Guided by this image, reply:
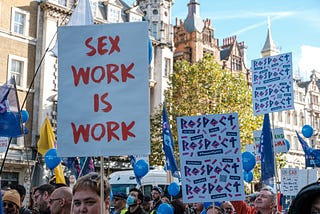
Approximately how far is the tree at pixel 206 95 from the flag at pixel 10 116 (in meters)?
22.9

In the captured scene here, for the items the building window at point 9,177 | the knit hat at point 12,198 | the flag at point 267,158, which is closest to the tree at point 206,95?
the building window at point 9,177

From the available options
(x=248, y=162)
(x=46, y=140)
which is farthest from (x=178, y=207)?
(x=248, y=162)

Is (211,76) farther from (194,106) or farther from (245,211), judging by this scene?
(245,211)

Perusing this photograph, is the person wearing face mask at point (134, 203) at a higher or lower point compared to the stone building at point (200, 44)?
lower

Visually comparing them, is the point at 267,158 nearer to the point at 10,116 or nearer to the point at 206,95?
the point at 10,116

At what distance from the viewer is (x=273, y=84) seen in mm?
10414

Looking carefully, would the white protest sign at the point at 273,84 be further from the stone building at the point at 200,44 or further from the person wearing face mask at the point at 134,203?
the stone building at the point at 200,44

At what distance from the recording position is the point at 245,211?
8117mm

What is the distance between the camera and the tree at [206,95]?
102ft

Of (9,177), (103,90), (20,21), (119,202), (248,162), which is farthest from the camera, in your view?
(20,21)

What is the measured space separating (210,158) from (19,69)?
73.0ft

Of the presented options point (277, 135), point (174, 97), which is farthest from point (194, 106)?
point (277, 135)

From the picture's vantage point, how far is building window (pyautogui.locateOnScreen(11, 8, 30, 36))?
26422 millimetres

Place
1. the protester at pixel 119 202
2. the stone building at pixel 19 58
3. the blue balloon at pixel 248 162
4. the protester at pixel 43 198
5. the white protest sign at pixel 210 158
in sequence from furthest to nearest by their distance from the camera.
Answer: the stone building at pixel 19 58, the blue balloon at pixel 248 162, the protester at pixel 119 202, the white protest sign at pixel 210 158, the protester at pixel 43 198
